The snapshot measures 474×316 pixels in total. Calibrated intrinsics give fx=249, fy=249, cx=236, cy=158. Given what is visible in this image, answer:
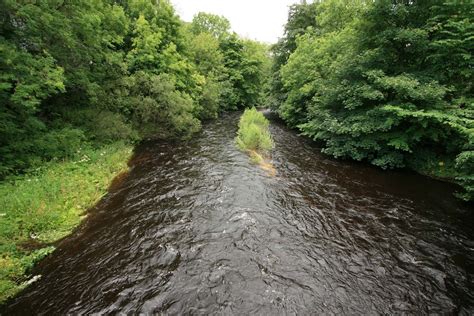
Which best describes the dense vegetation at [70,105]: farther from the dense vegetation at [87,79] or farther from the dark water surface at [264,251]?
the dark water surface at [264,251]

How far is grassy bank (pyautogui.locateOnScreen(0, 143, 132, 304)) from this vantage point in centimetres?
605

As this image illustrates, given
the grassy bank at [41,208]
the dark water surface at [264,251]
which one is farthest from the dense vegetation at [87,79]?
the dark water surface at [264,251]

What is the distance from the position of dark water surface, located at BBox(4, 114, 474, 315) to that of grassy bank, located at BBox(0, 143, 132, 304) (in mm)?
436

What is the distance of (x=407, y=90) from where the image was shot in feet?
35.4

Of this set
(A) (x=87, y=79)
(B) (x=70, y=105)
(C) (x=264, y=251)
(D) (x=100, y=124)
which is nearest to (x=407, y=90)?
(C) (x=264, y=251)

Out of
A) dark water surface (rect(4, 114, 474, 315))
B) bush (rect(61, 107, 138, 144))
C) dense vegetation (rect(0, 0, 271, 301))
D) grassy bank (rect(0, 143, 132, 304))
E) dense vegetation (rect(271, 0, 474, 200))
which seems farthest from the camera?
bush (rect(61, 107, 138, 144))

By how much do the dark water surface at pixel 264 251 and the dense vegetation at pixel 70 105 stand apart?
1.09m

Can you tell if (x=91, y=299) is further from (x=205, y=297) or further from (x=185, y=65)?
(x=185, y=65)

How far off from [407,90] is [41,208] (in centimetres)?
1448

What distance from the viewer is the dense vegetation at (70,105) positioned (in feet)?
25.0

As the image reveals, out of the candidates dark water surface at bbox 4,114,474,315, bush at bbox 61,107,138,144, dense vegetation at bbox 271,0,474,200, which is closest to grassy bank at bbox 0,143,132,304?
dark water surface at bbox 4,114,474,315

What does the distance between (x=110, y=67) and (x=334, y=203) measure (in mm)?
14745

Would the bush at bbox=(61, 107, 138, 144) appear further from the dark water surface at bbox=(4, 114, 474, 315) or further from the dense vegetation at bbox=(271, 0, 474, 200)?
the dense vegetation at bbox=(271, 0, 474, 200)

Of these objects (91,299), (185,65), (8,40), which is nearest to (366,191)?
(91,299)
